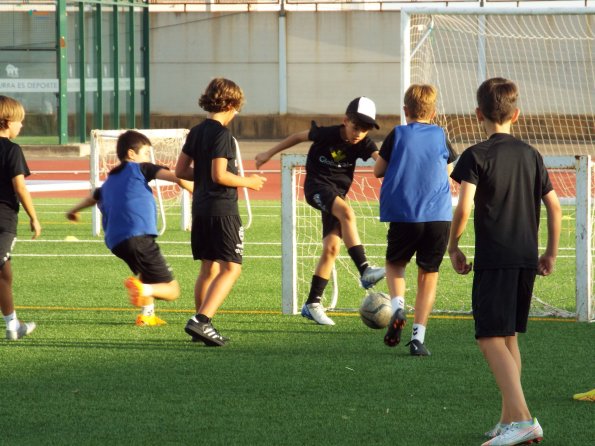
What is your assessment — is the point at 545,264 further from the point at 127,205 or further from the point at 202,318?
the point at 127,205

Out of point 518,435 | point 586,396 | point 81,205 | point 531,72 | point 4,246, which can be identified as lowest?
point 586,396

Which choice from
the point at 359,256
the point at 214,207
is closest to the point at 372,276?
the point at 359,256

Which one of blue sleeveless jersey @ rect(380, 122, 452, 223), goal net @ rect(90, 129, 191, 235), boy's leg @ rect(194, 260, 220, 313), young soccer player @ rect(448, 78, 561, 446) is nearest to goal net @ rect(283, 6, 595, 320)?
boy's leg @ rect(194, 260, 220, 313)

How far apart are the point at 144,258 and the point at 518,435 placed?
372 cm

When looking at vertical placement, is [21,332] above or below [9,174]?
below

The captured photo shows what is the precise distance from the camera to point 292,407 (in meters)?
5.98

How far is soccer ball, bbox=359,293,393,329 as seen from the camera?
7719mm

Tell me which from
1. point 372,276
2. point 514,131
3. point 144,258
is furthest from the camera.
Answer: point 514,131

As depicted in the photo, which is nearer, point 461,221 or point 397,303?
point 461,221

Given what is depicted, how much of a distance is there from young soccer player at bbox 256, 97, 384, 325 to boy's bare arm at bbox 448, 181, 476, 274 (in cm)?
267

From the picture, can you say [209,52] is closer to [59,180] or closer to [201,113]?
[201,113]

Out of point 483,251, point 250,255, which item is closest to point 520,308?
point 483,251

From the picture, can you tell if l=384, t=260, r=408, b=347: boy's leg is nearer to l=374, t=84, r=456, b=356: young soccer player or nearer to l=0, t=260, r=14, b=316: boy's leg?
l=374, t=84, r=456, b=356: young soccer player

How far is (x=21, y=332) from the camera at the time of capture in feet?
26.6
